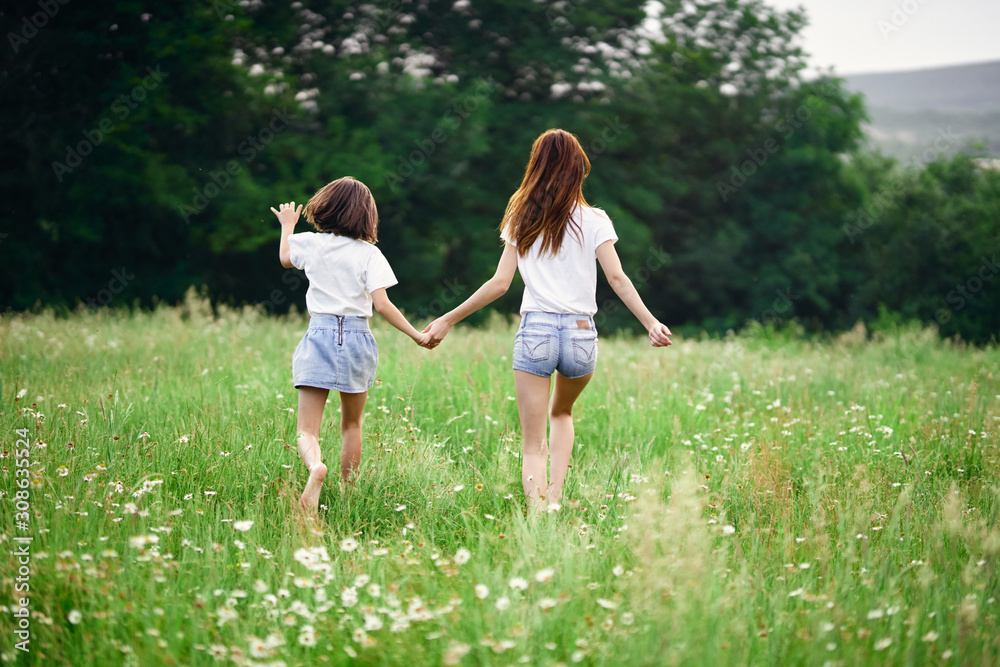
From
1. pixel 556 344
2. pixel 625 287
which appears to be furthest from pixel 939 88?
pixel 556 344

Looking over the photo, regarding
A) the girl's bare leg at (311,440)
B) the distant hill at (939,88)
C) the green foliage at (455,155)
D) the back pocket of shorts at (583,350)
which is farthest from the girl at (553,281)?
the distant hill at (939,88)

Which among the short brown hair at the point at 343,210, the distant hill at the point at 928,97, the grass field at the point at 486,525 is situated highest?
the distant hill at the point at 928,97

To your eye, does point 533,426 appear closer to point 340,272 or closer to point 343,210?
point 340,272

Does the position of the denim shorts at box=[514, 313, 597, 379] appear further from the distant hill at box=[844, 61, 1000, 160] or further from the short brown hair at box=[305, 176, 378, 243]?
the distant hill at box=[844, 61, 1000, 160]

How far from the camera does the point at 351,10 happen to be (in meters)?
18.4

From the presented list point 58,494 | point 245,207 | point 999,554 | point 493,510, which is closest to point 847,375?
point 999,554

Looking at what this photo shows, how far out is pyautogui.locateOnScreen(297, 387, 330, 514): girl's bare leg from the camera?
11.1ft

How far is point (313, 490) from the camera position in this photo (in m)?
3.42

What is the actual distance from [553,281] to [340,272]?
3.77 ft

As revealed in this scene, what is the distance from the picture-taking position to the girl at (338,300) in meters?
3.57

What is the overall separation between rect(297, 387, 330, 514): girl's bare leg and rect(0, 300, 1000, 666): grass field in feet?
0.71

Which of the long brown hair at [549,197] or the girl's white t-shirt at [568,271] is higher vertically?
the long brown hair at [549,197]

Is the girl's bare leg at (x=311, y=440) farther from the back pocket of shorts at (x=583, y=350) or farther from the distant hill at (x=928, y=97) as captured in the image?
the distant hill at (x=928, y=97)

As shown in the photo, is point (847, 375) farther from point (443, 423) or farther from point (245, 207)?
point (245, 207)
